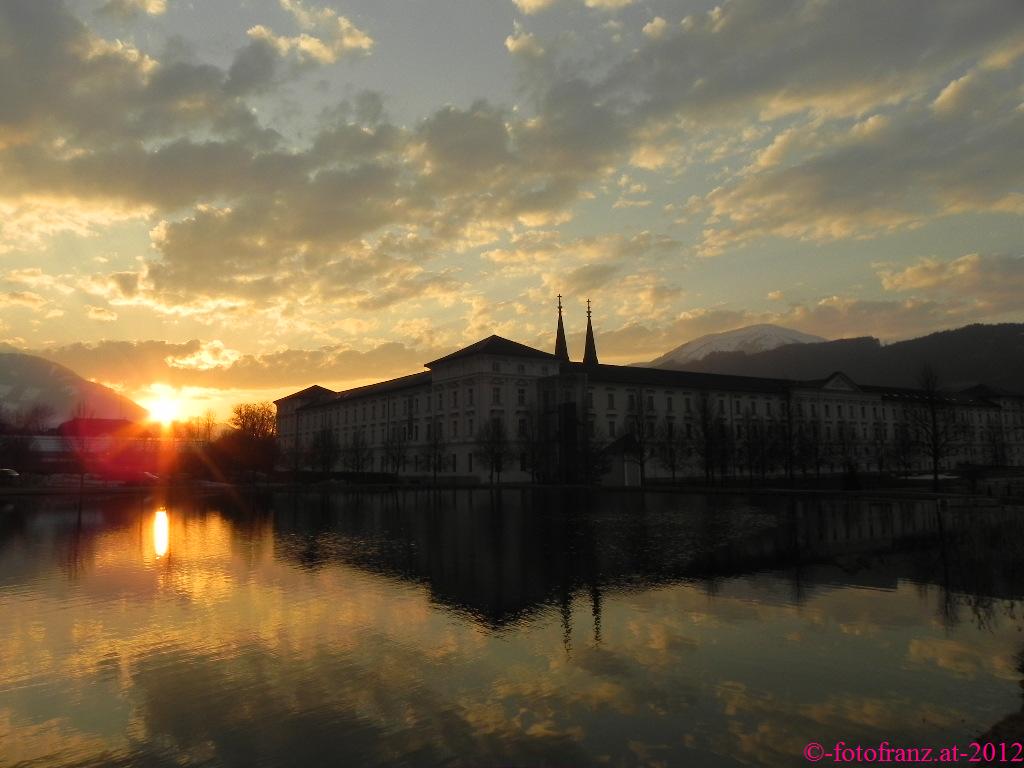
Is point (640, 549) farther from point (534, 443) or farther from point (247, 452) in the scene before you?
point (247, 452)

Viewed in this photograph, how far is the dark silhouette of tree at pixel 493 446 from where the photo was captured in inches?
2928

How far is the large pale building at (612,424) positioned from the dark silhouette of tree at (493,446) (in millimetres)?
170

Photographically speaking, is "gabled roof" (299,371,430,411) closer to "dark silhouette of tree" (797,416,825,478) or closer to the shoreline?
the shoreline

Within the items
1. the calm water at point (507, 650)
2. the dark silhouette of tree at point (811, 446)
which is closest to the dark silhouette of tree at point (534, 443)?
the dark silhouette of tree at point (811, 446)

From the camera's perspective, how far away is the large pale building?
76750 millimetres

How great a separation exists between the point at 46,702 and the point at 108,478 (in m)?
86.8

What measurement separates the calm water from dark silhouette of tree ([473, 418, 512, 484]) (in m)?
50.2

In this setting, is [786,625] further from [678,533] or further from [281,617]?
[678,533]

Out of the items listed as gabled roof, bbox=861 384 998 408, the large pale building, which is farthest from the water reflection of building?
gabled roof, bbox=861 384 998 408

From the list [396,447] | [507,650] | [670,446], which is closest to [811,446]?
[670,446]

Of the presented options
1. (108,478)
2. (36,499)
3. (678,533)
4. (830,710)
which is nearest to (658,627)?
(830,710)

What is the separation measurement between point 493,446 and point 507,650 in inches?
2488

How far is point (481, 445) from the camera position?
7731 centimetres

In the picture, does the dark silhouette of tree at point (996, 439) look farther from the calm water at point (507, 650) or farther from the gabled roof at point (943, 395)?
the calm water at point (507, 650)
